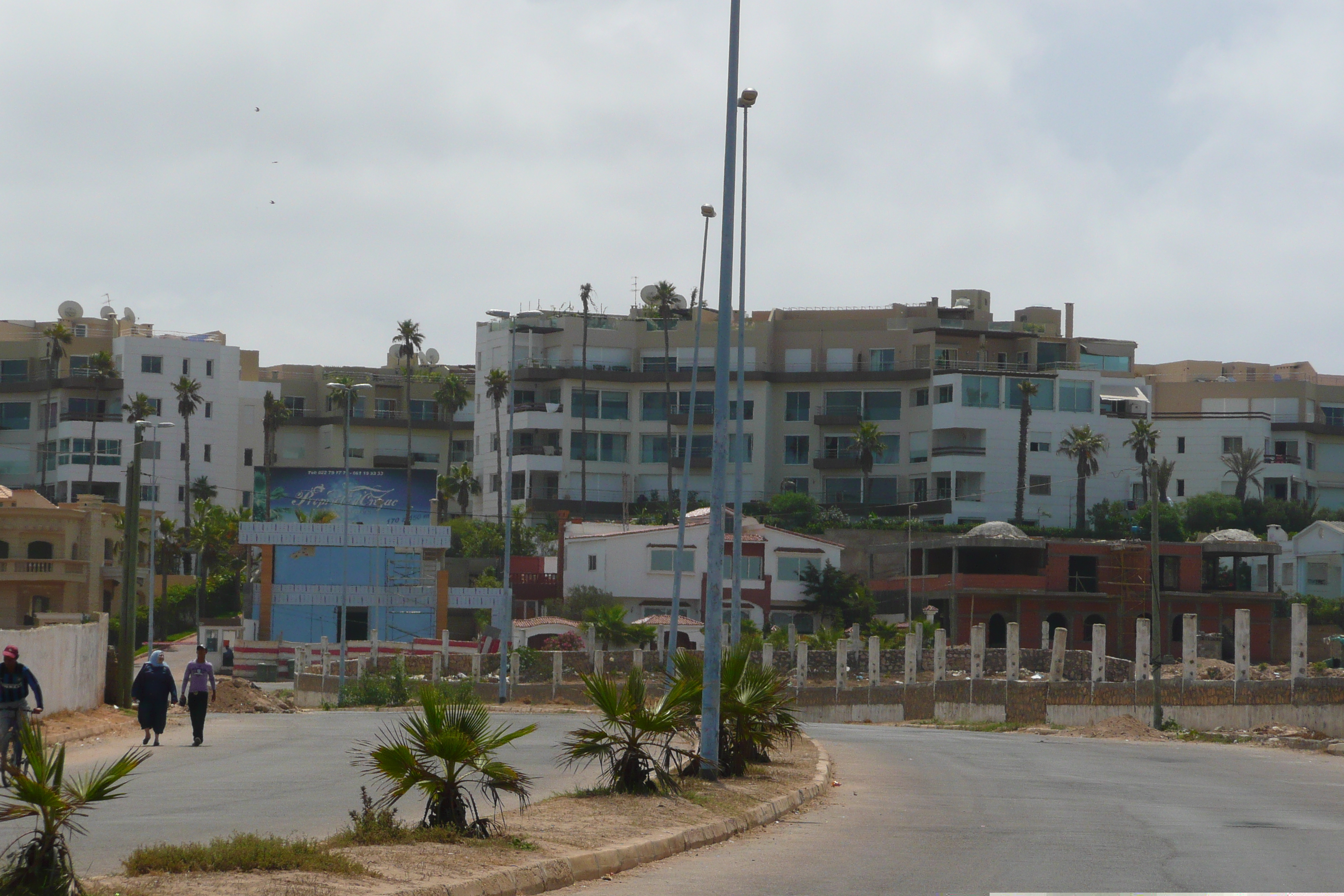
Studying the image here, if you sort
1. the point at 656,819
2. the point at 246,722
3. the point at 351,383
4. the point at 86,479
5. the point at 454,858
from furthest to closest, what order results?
→ the point at 351,383
the point at 86,479
the point at 246,722
the point at 656,819
the point at 454,858

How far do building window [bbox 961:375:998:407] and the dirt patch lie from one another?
2434 inches

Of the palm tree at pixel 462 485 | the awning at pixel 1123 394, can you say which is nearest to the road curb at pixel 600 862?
the palm tree at pixel 462 485

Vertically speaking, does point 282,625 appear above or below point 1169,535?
below

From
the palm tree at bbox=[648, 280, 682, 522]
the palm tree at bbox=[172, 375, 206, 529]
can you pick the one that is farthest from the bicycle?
the palm tree at bbox=[172, 375, 206, 529]

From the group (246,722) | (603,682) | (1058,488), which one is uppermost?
(1058,488)

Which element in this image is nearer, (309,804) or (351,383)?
(309,804)

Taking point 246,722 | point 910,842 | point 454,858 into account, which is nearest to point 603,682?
point 910,842

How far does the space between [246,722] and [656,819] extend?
91.2 feet

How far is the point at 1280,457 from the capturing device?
113 m

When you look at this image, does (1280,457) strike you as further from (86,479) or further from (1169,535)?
(86,479)

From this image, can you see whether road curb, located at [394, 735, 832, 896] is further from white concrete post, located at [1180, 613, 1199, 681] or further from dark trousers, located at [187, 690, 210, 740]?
white concrete post, located at [1180, 613, 1199, 681]

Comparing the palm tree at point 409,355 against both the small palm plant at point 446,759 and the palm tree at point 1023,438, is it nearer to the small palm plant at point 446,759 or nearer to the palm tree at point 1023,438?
the palm tree at point 1023,438

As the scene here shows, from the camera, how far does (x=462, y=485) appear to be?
114m

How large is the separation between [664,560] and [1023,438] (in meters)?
29.7
